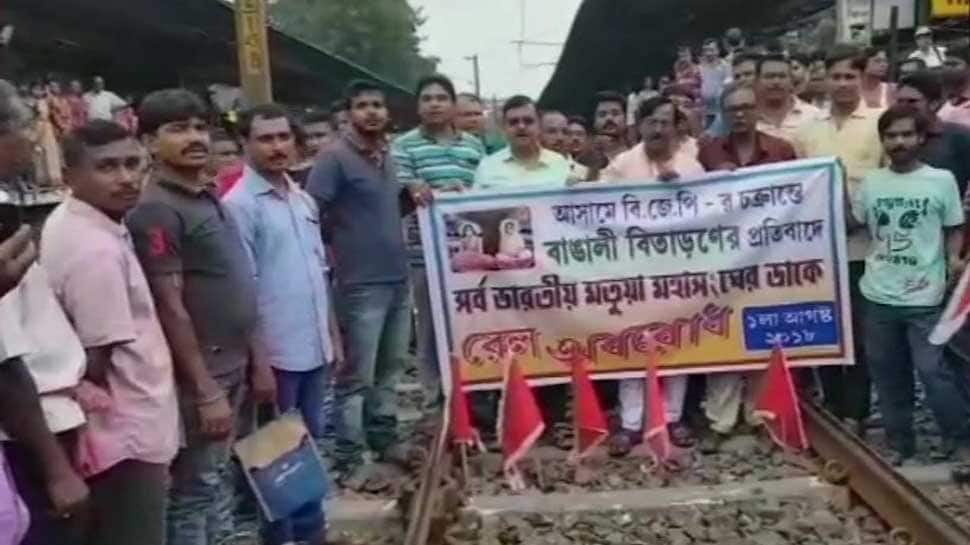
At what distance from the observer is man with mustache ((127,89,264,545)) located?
4.89 m

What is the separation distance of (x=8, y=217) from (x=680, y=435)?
17.3ft

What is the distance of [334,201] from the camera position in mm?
7828

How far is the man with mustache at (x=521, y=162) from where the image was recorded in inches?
345

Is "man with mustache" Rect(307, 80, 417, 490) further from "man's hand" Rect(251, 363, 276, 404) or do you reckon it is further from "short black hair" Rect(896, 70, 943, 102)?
"short black hair" Rect(896, 70, 943, 102)

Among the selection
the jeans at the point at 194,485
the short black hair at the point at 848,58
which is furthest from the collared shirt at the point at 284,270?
the short black hair at the point at 848,58

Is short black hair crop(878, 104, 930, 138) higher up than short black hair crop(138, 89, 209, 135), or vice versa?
short black hair crop(138, 89, 209, 135)

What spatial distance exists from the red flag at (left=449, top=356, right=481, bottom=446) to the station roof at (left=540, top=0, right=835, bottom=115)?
16.6 metres

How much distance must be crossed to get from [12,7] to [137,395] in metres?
14.9

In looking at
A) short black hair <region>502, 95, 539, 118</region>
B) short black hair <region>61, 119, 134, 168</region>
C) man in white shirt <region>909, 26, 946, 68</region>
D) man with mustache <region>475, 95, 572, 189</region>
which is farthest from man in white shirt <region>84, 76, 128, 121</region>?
short black hair <region>61, 119, 134, 168</region>

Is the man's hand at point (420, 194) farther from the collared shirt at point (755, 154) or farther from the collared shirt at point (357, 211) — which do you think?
the collared shirt at point (755, 154)

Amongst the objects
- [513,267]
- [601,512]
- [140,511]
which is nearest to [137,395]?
[140,511]

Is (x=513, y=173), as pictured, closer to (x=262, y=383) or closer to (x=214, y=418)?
(x=262, y=383)

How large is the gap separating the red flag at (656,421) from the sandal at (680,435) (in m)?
0.08

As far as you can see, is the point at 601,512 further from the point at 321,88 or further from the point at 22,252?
the point at 321,88
